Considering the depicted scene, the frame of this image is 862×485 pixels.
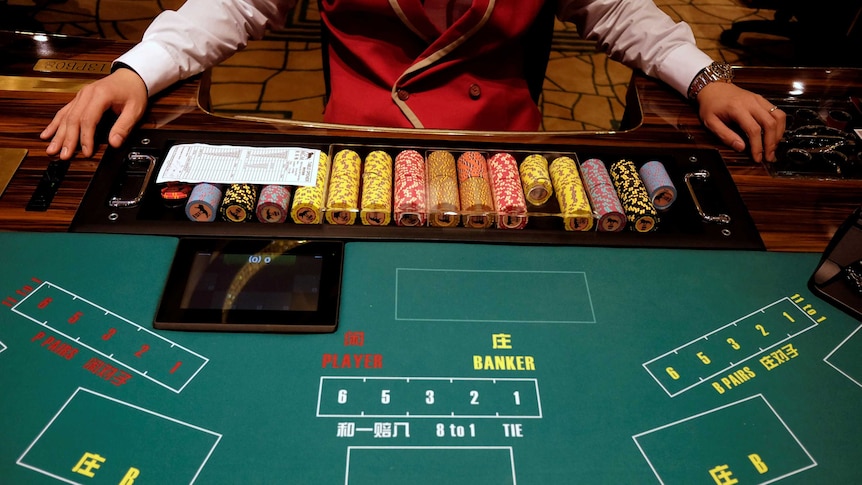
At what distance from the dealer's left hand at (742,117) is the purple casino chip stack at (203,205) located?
1.12 metres

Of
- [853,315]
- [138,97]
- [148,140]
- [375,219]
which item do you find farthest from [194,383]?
[853,315]

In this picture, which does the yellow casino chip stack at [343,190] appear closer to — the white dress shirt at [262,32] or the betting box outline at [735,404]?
the white dress shirt at [262,32]

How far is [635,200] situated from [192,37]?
1070 mm

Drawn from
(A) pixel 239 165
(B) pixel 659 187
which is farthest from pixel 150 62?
(B) pixel 659 187

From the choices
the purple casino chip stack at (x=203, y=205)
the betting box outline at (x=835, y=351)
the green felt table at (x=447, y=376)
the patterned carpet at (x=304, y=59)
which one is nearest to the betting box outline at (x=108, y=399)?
the green felt table at (x=447, y=376)

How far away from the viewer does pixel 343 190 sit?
1141mm

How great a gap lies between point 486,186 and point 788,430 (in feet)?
2.14

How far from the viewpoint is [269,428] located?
86 centimetres

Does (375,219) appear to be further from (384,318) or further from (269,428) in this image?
(269,428)

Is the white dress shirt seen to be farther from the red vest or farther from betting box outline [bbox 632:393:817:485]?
betting box outline [bbox 632:393:817:485]

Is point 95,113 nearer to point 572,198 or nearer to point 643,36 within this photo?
point 572,198

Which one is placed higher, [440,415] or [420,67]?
[420,67]

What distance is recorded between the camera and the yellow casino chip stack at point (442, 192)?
1.13 metres

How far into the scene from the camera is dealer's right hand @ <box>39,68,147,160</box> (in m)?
1.21
